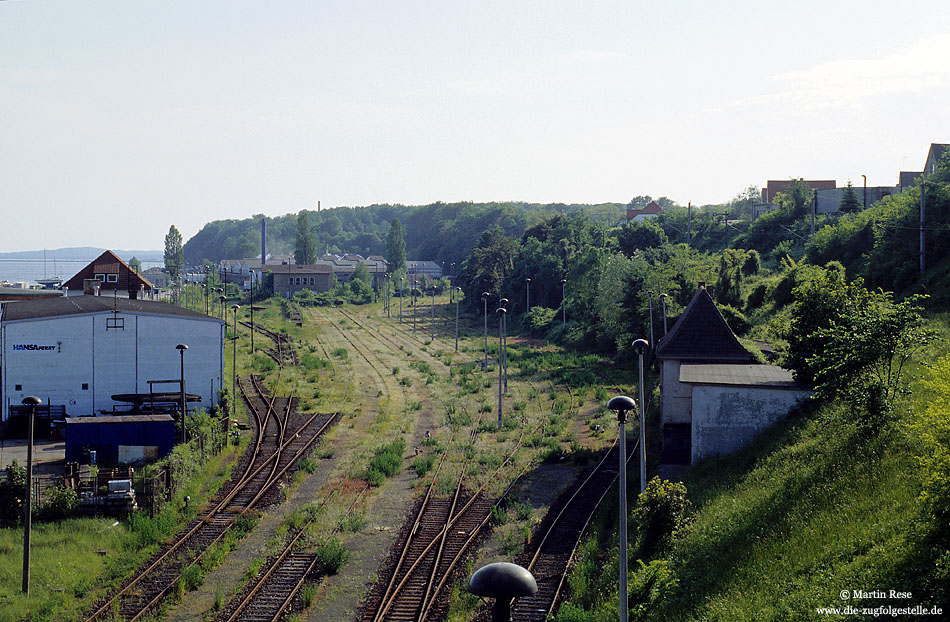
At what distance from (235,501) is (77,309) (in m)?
18.2

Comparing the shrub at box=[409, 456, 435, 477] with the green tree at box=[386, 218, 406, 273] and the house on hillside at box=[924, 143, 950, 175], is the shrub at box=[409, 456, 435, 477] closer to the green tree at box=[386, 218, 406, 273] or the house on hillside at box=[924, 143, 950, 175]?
the house on hillside at box=[924, 143, 950, 175]

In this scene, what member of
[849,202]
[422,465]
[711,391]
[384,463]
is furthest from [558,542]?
[849,202]

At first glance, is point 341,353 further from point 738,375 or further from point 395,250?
point 395,250

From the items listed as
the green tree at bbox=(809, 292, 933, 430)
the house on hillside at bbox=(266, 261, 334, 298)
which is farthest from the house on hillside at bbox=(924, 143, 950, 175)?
the house on hillside at bbox=(266, 261, 334, 298)

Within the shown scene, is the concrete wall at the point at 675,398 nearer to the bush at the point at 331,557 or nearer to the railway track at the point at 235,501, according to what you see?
the bush at the point at 331,557

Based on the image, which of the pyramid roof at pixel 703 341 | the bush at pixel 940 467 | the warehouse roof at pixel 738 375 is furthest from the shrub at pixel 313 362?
the bush at pixel 940 467

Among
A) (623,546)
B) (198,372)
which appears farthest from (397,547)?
(198,372)

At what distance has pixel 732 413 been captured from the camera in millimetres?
23578

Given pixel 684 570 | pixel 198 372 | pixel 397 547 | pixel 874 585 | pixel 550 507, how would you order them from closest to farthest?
pixel 874 585 < pixel 684 570 < pixel 397 547 < pixel 550 507 < pixel 198 372

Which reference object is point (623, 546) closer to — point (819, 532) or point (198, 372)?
point (819, 532)

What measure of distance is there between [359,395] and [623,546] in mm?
32444

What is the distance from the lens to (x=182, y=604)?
1784 cm

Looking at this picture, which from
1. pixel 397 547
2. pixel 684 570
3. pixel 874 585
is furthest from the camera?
pixel 397 547

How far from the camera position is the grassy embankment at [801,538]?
1256 cm
